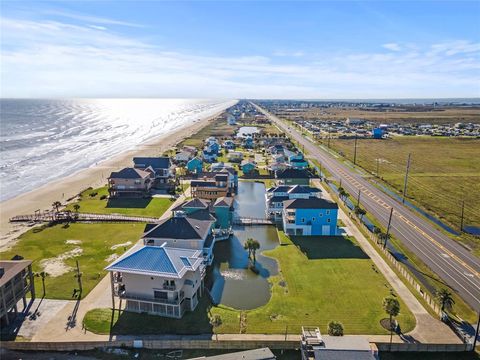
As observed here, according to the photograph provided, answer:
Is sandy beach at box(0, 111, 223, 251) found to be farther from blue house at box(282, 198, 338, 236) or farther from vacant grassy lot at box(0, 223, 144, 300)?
blue house at box(282, 198, 338, 236)

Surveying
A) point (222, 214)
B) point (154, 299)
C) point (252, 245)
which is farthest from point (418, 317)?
point (222, 214)

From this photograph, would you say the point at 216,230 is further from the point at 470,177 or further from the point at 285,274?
the point at 470,177

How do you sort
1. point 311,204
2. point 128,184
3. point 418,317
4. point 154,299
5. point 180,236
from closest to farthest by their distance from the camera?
1. point 154,299
2. point 418,317
3. point 180,236
4. point 311,204
5. point 128,184

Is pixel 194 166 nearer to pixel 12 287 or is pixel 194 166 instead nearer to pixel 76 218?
pixel 76 218

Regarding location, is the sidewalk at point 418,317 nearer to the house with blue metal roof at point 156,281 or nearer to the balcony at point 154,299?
the house with blue metal roof at point 156,281

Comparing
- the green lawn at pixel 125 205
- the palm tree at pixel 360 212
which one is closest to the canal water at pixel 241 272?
the palm tree at pixel 360 212

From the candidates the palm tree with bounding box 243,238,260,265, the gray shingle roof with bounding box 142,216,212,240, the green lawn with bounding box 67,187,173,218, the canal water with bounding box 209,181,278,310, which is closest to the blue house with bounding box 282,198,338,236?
the canal water with bounding box 209,181,278,310
